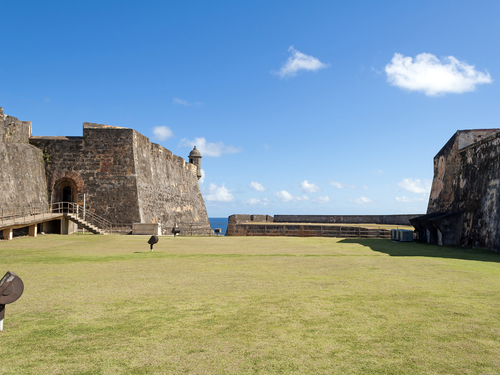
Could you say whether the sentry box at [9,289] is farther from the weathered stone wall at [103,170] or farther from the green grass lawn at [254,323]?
the weathered stone wall at [103,170]

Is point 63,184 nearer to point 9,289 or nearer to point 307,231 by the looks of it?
point 307,231

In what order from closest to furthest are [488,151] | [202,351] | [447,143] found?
[202,351]
[488,151]
[447,143]

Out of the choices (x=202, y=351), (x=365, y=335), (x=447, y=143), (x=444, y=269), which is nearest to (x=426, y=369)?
(x=365, y=335)

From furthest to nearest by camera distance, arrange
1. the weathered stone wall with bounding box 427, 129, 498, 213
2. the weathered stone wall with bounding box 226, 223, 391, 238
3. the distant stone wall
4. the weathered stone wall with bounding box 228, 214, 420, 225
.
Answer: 1. the weathered stone wall with bounding box 228, 214, 420, 225
2. the distant stone wall
3. the weathered stone wall with bounding box 226, 223, 391, 238
4. the weathered stone wall with bounding box 427, 129, 498, 213

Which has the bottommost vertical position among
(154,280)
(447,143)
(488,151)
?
(154,280)

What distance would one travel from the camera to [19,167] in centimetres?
2162

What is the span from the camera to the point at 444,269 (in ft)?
29.1

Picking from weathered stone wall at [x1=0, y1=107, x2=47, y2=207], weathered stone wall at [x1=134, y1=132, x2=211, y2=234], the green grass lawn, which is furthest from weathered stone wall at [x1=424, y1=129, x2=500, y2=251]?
weathered stone wall at [x1=0, y1=107, x2=47, y2=207]

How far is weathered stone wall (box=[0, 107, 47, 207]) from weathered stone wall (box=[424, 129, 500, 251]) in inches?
849

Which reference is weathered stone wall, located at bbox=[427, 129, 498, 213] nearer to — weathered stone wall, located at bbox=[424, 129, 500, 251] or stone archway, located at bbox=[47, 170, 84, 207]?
weathered stone wall, located at bbox=[424, 129, 500, 251]

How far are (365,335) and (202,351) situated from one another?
1.72m

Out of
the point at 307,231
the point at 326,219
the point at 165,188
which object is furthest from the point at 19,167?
the point at 326,219

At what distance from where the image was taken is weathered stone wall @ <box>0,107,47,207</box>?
20047 mm

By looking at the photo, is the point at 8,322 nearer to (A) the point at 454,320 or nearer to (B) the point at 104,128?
(A) the point at 454,320
